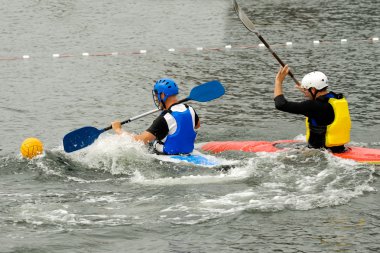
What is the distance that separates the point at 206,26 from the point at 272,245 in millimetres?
17268

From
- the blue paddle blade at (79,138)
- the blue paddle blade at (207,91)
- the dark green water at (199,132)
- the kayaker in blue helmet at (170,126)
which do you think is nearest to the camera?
the dark green water at (199,132)

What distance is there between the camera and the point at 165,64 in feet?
70.1

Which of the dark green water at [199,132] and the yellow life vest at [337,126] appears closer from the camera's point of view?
the dark green water at [199,132]

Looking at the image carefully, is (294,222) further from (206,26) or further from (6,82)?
(206,26)

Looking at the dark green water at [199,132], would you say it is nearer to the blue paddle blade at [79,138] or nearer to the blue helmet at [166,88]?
the blue paddle blade at [79,138]

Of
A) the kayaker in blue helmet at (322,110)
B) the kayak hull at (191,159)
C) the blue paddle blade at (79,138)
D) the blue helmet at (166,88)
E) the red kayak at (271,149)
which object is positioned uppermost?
the blue helmet at (166,88)

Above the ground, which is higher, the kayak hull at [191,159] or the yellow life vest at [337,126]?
the yellow life vest at [337,126]

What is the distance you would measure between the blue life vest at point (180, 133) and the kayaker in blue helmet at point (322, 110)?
1.25 m

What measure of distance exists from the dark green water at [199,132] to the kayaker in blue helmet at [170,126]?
30cm

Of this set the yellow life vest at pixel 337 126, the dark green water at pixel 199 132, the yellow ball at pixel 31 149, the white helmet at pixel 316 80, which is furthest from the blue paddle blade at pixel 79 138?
the yellow life vest at pixel 337 126

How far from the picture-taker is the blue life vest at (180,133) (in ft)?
40.3

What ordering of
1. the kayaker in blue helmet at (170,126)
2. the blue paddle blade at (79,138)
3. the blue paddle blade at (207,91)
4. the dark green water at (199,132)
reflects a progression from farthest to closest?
the blue paddle blade at (207,91), the blue paddle blade at (79,138), the kayaker in blue helmet at (170,126), the dark green water at (199,132)

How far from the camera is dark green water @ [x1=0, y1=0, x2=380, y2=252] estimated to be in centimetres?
1012

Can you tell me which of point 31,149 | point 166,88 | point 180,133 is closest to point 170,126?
point 180,133
